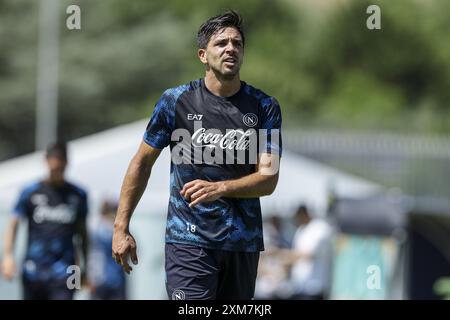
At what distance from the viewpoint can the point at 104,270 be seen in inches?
701

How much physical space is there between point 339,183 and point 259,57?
38.9 m

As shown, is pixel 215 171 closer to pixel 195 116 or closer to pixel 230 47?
pixel 195 116

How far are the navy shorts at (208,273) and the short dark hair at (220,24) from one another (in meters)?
1.30

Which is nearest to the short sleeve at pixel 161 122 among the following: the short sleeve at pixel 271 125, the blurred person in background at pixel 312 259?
the short sleeve at pixel 271 125

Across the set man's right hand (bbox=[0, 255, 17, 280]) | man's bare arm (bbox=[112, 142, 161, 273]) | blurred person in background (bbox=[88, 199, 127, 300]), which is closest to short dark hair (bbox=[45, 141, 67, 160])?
man's right hand (bbox=[0, 255, 17, 280])

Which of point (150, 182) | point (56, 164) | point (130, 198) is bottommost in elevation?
point (130, 198)

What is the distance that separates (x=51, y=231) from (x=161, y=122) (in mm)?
4966

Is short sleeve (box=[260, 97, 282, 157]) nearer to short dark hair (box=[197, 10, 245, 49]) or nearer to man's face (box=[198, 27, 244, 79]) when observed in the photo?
man's face (box=[198, 27, 244, 79])

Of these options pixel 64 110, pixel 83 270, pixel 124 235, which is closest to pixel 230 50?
pixel 124 235

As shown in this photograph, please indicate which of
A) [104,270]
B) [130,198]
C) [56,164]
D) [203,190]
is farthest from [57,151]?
[104,270]

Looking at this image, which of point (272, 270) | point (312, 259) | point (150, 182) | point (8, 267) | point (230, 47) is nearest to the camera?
point (230, 47)

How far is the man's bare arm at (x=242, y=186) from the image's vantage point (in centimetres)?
716
